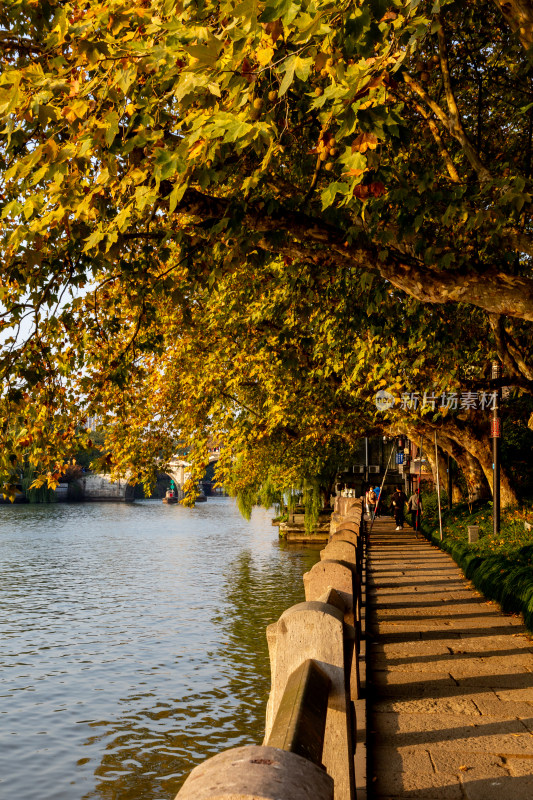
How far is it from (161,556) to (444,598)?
82.8 feet

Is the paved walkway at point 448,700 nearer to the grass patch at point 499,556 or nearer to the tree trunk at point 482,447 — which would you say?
the grass patch at point 499,556

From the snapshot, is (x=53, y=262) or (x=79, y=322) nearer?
(x=53, y=262)

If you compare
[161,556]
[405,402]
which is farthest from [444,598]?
[161,556]

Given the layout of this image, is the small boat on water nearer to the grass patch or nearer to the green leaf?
the grass patch

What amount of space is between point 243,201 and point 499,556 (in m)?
8.40

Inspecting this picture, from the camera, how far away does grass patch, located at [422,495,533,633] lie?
10891mm

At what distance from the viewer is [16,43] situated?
321 inches

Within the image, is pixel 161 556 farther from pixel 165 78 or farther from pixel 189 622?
pixel 165 78

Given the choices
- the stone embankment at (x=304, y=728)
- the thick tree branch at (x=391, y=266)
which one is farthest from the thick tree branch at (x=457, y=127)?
the stone embankment at (x=304, y=728)

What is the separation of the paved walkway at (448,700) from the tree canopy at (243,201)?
353cm

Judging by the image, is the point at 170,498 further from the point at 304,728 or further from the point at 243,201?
the point at 304,728

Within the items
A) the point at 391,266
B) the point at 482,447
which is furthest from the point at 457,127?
the point at 482,447

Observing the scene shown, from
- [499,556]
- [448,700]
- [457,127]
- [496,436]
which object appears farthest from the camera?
[496,436]

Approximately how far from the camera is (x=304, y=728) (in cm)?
232
